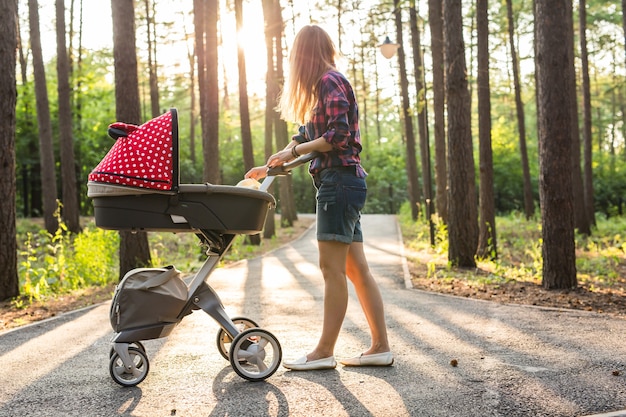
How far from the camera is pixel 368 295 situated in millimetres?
5078

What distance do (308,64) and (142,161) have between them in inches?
53.0

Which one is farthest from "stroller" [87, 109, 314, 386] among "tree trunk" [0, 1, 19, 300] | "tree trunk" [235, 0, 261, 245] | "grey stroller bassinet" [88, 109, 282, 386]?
"tree trunk" [235, 0, 261, 245]

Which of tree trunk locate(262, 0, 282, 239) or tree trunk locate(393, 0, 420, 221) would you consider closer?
tree trunk locate(262, 0, 282, 239)

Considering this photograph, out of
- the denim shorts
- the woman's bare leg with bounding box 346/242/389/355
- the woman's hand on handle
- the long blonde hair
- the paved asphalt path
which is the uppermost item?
the long blonde hair

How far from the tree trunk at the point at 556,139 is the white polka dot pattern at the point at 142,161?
6.41 meters

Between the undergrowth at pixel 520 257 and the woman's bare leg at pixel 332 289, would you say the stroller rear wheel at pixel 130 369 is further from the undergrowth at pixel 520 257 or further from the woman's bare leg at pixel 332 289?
the undergrowth at pixel 520 257

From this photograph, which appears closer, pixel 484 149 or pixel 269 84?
pixel 484 149

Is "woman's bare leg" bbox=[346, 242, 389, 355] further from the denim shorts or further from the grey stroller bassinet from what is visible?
the grey stroller bassinet

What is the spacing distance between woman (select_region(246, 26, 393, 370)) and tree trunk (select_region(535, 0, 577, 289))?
5188 millimetres

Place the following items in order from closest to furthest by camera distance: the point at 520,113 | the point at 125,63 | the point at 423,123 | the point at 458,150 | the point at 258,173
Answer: the point at 258,173
the point at 125,63
the point at 458,150
the point at 423,123
the point at 520,113

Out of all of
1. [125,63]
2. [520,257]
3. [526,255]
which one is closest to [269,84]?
[526,255]

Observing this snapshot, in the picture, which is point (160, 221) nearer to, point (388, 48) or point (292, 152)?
point (292, 152)

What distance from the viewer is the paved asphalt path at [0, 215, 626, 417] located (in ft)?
13.5

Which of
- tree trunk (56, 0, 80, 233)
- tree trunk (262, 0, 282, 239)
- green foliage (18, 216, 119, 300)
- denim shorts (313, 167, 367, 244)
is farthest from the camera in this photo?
tree trunk (56, 0, 80, 233)
